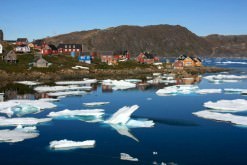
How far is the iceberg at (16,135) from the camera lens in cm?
2016

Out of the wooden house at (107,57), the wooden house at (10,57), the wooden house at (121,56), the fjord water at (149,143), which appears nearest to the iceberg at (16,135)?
the fjord water at (149,143)

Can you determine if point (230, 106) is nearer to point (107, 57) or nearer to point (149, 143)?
point (149, 143)

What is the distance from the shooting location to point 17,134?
2119 centimetres

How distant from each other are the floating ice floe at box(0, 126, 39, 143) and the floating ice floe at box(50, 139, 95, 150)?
2415mm

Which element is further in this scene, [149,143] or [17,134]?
[17,134]

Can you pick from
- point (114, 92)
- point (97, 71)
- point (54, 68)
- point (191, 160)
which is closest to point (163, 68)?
point (97, 71)

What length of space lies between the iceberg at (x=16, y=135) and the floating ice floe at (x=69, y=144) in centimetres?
241

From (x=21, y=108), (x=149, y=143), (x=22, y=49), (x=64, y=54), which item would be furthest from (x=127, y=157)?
(x=64, y=54)

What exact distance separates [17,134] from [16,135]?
0.25 meters

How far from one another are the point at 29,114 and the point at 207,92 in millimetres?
23085

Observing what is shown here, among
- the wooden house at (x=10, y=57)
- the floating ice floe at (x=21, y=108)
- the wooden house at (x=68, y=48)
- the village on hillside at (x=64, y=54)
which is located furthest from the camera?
the wooden house at (x=68, y=48)

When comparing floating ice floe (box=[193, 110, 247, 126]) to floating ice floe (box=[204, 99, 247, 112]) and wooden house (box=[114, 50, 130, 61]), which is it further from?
wooden house (box=[114, 50, 130, 61])

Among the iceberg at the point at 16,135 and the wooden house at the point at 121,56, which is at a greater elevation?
the wooden house at the point at 121,56

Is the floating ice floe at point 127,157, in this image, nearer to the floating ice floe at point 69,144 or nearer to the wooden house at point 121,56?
the floating ice floe at point 69,144
